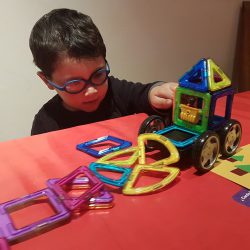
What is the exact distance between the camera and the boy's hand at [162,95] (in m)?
0.75

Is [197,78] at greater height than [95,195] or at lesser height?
greater

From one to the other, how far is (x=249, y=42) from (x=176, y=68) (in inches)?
20.0

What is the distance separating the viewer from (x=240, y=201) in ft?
1.46

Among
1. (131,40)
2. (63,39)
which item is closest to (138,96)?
(63,39)

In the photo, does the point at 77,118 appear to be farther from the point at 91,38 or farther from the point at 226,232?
the point at 226,232

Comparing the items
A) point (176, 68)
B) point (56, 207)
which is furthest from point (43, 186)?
point (176, 68)

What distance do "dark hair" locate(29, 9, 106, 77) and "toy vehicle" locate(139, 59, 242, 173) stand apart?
264 millimetres

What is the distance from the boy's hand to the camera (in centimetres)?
75

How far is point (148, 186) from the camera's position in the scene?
0.47 metres

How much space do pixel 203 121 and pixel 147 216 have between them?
0.21 metres

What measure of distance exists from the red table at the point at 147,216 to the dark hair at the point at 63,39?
0.93 ft

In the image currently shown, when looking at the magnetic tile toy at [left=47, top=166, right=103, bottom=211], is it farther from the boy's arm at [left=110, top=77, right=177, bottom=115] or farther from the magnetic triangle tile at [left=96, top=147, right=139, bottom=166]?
the boy's arm at [left=110, top=77, right=177, bottom=115]

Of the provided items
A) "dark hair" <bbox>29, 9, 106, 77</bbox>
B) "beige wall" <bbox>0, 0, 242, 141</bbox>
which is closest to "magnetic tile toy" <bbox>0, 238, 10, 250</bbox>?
"dark hair" <bbox>29, 9, 106, 77</bbox>

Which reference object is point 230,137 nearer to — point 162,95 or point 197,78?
point 197,78
